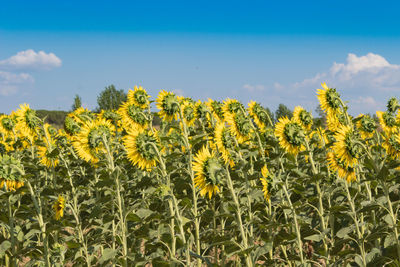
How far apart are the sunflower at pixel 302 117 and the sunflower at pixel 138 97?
8.41ft

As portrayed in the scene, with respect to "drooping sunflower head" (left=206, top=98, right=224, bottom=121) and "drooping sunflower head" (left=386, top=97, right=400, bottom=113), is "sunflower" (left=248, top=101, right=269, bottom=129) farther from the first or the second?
"drooping sunflower head" (left=386, top=97, right=400, bottom=113)

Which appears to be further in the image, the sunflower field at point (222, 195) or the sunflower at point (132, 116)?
the sunflower at point (132, 116)

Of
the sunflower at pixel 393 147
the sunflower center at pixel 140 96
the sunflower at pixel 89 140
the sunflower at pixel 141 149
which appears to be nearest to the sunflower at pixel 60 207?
the sunflower at pixel 89 140

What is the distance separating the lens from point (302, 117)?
6.55m

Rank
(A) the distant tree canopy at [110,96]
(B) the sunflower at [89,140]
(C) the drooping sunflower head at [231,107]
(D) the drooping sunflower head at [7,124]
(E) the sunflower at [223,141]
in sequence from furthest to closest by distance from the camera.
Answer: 1. (A) the distant tree canopy at [110,96]
2. (D) the drooping sunflower head at [7,124]
3. (C) the drooping sunflower head at [231,107]
4. (B) the sunflower at [89,140]
5. (E) the sunflower at [223,141]

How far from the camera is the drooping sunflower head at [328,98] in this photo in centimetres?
583

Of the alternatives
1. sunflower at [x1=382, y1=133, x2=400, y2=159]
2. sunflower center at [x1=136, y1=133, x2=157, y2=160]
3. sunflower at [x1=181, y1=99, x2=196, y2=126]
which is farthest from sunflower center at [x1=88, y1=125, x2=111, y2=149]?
sunflower at [x1=382, y1=133, x2=400, y2=159]

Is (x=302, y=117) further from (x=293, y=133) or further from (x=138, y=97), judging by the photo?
(x=138, y=97)

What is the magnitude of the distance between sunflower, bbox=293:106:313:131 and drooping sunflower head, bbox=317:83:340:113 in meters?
0.49

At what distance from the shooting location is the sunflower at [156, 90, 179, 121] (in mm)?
5707

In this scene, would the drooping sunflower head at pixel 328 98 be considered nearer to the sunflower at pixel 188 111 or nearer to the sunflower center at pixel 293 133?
the sunflower center at pixel 293 133

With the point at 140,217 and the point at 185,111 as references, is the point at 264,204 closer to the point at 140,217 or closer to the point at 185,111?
the point at 140,217

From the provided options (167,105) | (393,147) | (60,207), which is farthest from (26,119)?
(393,147)

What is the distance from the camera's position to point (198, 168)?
4098 millimetres
